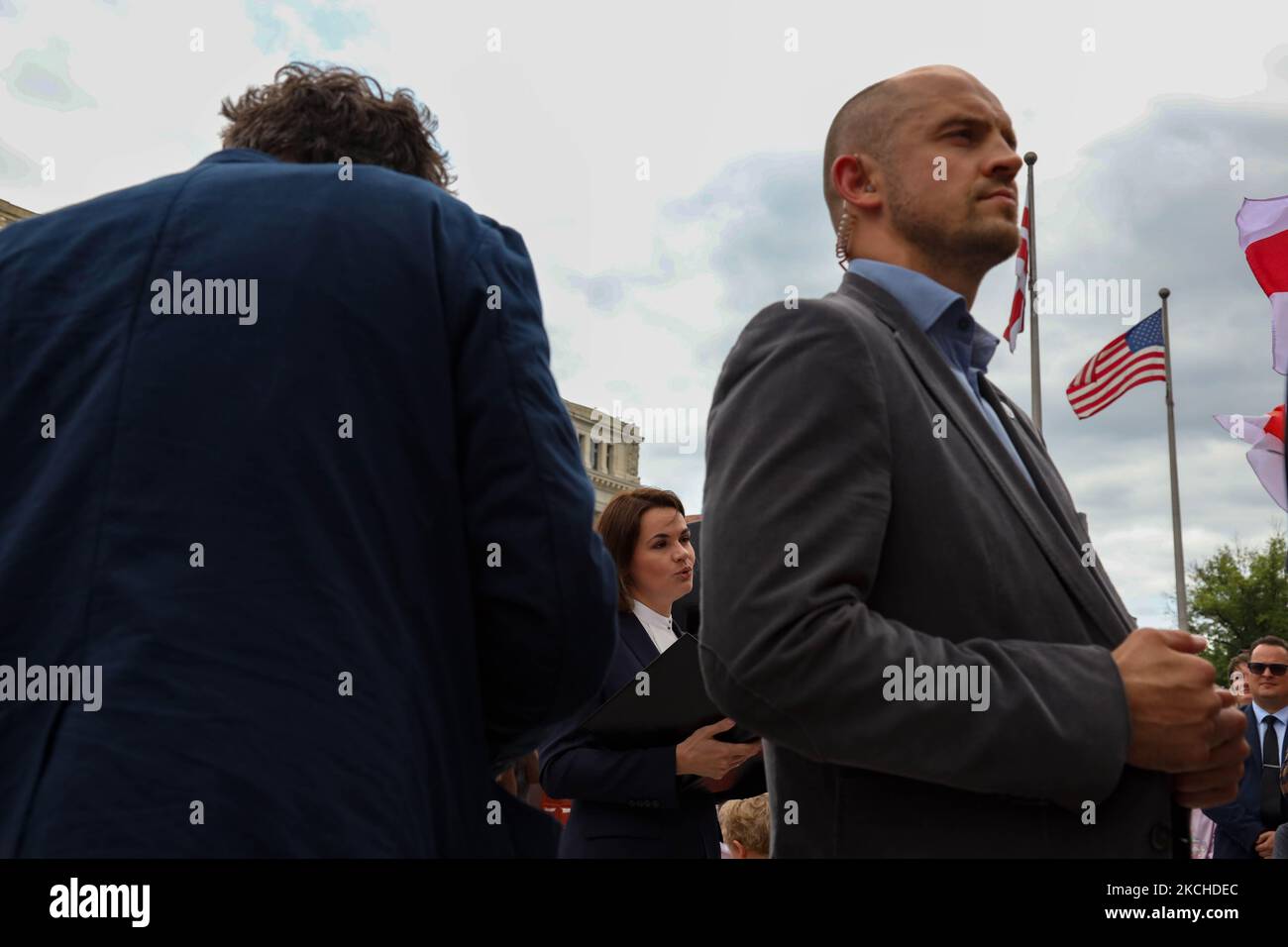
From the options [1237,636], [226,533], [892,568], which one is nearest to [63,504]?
[226,533]

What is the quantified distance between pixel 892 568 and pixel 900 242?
0.74m

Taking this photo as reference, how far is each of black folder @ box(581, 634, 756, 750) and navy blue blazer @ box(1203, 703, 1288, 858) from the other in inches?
217

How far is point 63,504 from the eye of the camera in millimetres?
1910

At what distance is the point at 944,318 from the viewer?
2.61 meters

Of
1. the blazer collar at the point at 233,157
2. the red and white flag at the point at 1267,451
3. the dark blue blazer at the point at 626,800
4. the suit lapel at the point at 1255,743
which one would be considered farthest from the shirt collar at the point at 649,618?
the suit lapel at the point at 1255,743

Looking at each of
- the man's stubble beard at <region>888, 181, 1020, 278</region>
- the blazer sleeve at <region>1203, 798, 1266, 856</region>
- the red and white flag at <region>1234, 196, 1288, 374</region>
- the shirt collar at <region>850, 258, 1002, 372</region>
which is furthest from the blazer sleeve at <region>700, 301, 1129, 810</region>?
the red and white flag at <region>1234, 196, 1288, 374</region>

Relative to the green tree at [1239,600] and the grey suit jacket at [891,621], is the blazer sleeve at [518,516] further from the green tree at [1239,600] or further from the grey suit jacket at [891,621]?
the green tree at [1239,600]

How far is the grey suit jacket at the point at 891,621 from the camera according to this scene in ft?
6.86

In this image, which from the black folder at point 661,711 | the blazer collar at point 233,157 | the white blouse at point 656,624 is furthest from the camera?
the white blouse at point 656,624

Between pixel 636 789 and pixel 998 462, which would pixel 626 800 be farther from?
pixel 998 462

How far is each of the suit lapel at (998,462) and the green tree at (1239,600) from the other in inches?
2296

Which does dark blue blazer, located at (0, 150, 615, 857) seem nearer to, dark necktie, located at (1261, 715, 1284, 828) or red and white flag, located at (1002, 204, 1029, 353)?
dark necktie, located at (1261, 715, 1284, 828)

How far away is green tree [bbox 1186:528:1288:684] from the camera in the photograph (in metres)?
56.4
